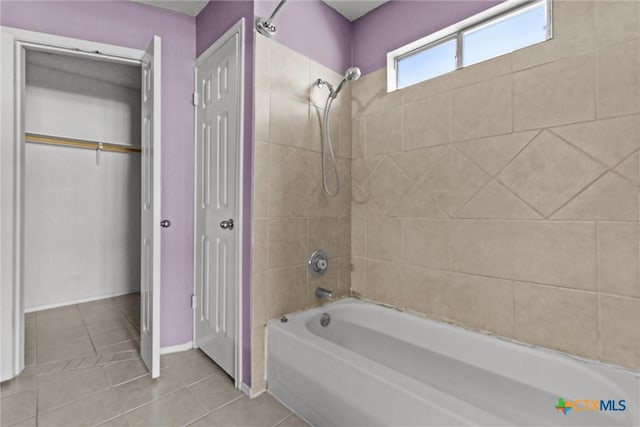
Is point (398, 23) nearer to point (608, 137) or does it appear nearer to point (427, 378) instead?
point (608, 137)

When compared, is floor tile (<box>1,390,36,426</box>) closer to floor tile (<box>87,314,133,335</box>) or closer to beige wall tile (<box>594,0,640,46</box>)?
floor tile (<box>87,314,133,335</box>)

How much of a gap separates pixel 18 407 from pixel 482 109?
286 centimetres

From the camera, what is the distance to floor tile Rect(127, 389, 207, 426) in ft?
4.89

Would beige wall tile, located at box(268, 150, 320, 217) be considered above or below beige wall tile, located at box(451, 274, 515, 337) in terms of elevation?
above

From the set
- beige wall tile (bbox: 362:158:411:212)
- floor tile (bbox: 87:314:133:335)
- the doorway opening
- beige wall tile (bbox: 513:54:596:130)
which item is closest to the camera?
beige wall tile (bbox: 513:54:596:130)

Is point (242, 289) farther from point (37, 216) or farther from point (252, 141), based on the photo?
point (37, 216)

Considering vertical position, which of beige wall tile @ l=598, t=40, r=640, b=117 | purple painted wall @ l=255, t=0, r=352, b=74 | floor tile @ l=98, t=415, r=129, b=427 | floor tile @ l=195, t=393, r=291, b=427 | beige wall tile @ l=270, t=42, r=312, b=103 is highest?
purple painted wall @ l=255, t=0, r=352, b=74

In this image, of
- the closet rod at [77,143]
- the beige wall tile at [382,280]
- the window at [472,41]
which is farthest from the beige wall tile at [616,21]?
the closet rod at [77,143]

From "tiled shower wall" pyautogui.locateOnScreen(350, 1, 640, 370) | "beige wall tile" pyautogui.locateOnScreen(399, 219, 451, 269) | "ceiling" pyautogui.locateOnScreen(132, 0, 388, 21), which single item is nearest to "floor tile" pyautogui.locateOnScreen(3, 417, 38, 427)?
"tiled shower wall" pyautogui.locateOnScreen(350, 1, 640, 370)

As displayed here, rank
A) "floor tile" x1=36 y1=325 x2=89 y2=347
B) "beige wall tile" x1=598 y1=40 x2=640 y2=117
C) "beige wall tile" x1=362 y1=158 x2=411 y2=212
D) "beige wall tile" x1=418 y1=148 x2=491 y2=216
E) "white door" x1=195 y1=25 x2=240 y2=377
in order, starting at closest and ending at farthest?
"beige wall tile" x1=598 y1=40 x2=640 y2=117 → "beige wall tile" x1=418 y1=148 x2=491 y2=216 → "white door" x1=195 y1=25 x2=240 y2=377 → "beige wall tile" x1=362 y1=158 x2=411 y2=212 → "floor tile" x1=36 y1=325 x2=89 y2=347

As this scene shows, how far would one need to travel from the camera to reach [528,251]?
57.9 inches

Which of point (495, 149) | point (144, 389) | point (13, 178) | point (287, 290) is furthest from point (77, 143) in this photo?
point (495, 149)

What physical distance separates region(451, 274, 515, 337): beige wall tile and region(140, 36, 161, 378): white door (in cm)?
174

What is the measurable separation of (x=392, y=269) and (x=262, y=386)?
106 cm
